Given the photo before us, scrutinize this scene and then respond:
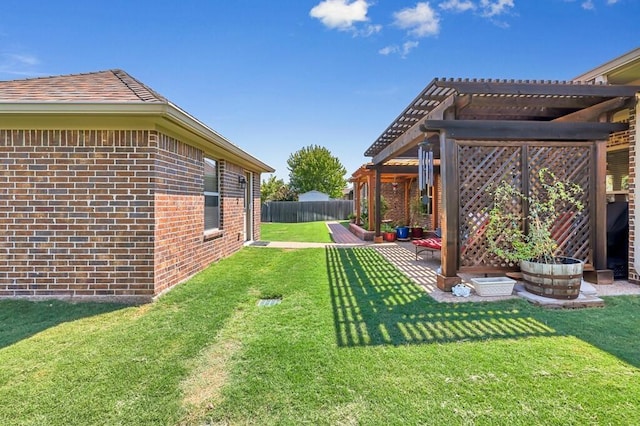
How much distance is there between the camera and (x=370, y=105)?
17.0 m

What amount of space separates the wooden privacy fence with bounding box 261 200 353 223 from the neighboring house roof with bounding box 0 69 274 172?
65.9 feet

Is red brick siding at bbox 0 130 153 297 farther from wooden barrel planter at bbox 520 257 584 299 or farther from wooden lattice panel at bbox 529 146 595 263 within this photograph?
wooden lattice panel at bbox 529 146 595 263

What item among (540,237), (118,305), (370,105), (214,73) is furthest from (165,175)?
(370,105)

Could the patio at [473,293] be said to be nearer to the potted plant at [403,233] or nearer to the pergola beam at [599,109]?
the pergola beam at [599,109]

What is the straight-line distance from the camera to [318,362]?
115 inches

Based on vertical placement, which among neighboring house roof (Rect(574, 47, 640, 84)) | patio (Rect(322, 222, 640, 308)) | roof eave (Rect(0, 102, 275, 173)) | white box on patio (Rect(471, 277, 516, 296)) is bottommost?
patio (Rect(322, 222, 640, 308))

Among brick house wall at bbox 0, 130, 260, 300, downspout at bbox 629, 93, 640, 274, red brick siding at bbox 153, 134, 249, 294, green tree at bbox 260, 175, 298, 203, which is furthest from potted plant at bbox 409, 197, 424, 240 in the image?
green tree at bbox 260, 175, 298, 203

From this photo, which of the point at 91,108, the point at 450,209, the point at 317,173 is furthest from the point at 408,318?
the point at 317,173

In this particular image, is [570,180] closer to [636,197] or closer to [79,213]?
[636,197]

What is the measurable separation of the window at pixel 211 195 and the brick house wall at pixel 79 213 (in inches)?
91.7

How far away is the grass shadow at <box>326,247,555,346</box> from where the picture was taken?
354 centimetres

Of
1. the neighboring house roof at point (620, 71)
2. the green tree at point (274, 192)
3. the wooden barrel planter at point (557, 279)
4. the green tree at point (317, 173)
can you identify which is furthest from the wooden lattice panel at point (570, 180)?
the green tree at point (317, 173)

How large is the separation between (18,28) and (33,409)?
10.1 metres

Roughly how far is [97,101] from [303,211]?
22463 millimetres
